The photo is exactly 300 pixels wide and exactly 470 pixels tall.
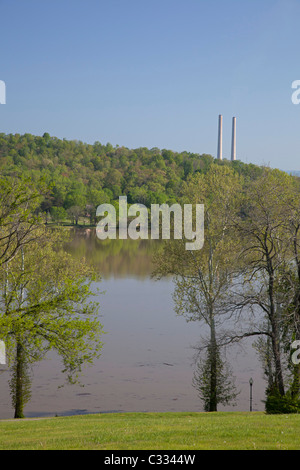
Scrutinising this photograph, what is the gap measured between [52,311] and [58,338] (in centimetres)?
122

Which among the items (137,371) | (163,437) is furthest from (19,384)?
(163,437)

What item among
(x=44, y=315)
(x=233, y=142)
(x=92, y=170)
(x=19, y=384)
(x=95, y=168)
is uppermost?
(x=233, y=142)

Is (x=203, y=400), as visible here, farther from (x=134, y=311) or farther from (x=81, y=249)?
(x=81, y=249)

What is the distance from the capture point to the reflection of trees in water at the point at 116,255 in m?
53.7

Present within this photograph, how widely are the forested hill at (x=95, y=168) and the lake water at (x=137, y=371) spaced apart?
224 ft

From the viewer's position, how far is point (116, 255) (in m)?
66.8

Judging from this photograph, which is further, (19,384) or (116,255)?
(116,255)

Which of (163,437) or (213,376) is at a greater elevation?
(163,437)

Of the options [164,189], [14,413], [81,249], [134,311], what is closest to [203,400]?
[14,413]

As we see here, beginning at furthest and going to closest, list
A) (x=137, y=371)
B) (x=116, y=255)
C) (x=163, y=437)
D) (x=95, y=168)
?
(x=95, y=168), (x=116, y=255), (x=137, y=371), (x=163, y=437)

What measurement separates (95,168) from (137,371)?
485ft

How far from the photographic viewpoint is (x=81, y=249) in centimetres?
7075

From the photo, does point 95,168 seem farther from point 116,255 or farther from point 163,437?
point 163,437

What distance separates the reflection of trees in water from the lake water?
22.8ft
